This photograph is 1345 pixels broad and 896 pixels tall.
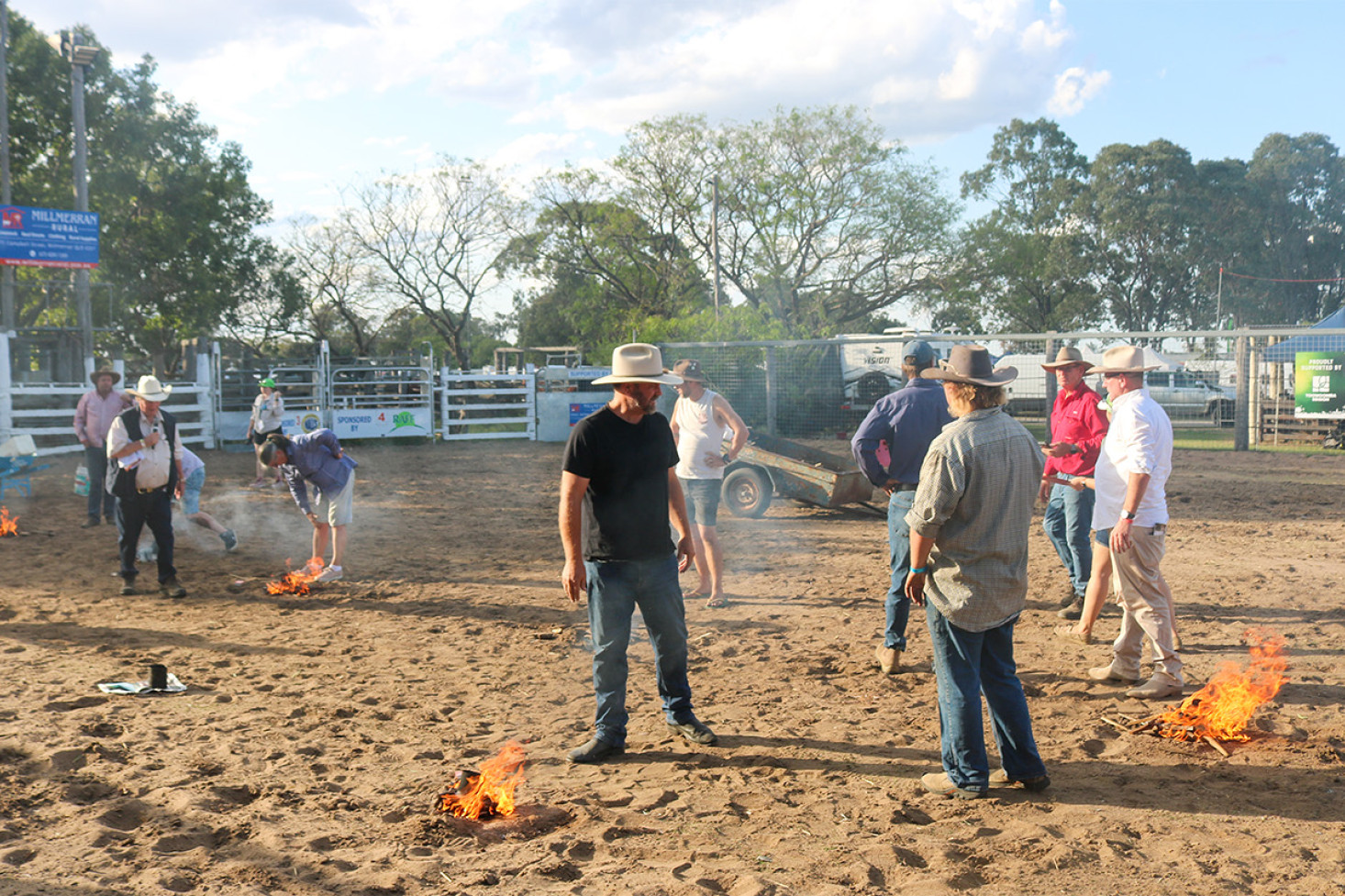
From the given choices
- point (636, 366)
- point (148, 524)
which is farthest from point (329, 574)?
point (636, 366)

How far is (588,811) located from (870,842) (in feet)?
3.86

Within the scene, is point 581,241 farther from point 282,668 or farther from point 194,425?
point 282,668

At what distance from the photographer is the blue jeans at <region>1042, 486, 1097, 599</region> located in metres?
6.50

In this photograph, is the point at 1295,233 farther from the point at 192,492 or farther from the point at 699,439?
the point at 192,492

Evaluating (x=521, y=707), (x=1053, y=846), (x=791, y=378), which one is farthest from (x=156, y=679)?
(x=791, y=378)

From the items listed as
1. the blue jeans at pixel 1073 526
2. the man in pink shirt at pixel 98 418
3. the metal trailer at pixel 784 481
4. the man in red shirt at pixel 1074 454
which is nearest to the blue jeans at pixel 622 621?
the man in red shirt at pixel 1074 454

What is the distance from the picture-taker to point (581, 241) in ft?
114

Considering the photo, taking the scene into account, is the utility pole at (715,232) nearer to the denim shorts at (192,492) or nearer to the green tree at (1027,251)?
the green tree at (1027,251)

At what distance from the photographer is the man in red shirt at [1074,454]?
6461mm

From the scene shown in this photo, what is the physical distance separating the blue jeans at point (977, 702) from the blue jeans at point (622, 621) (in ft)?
4.26

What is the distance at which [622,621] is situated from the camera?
4.76m

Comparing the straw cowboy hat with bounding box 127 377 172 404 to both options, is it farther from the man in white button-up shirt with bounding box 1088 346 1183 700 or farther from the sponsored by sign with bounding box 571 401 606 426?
the sponsored by sign with bounding box 571 401 606 426

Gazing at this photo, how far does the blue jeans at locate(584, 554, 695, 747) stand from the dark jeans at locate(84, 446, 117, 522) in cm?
894

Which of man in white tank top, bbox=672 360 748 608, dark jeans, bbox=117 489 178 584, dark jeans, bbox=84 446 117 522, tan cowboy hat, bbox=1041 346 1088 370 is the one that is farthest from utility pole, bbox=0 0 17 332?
tan cowboy hat, bbox=1041 346 1088 370
